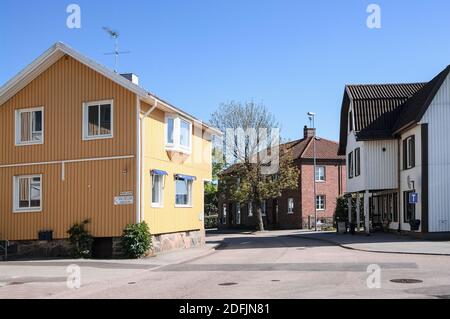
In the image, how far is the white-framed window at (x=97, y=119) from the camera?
72.9 ft

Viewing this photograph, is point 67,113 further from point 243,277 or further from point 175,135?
point 243,277

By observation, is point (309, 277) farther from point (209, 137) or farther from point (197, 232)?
→ point (209, 137)

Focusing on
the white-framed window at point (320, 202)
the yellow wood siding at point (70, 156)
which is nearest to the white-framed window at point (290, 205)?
the white-framed window at point (320, 202)

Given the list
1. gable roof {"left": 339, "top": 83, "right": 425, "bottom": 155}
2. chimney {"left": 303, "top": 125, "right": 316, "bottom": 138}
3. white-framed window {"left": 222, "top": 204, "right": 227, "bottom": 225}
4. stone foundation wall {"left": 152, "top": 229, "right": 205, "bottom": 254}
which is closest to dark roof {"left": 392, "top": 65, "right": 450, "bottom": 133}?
gable roof {"left": 339, "top": 83, "right": 425, "bottom": 155}

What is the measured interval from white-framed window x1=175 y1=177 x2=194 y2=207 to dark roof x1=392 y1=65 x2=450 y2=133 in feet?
36.0

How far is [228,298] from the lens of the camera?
1075 cm

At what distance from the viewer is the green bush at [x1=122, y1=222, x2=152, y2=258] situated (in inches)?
818

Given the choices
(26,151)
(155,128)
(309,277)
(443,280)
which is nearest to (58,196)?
(26,151)

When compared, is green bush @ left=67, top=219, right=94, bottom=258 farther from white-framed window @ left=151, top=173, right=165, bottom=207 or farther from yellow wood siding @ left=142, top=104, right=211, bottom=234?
white-framed window @ left=151, top=173, right=165, bottom=207

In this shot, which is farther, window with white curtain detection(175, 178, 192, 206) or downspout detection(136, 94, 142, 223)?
window with white curtain detection(175, 178, 192, 206)

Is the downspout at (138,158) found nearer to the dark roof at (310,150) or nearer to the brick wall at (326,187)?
the dark roof at (310,150)

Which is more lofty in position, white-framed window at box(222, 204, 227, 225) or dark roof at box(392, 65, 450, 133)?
dark roof at box(392, 65, 450, 133)

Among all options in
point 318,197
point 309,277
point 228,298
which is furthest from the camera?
point 318,197
